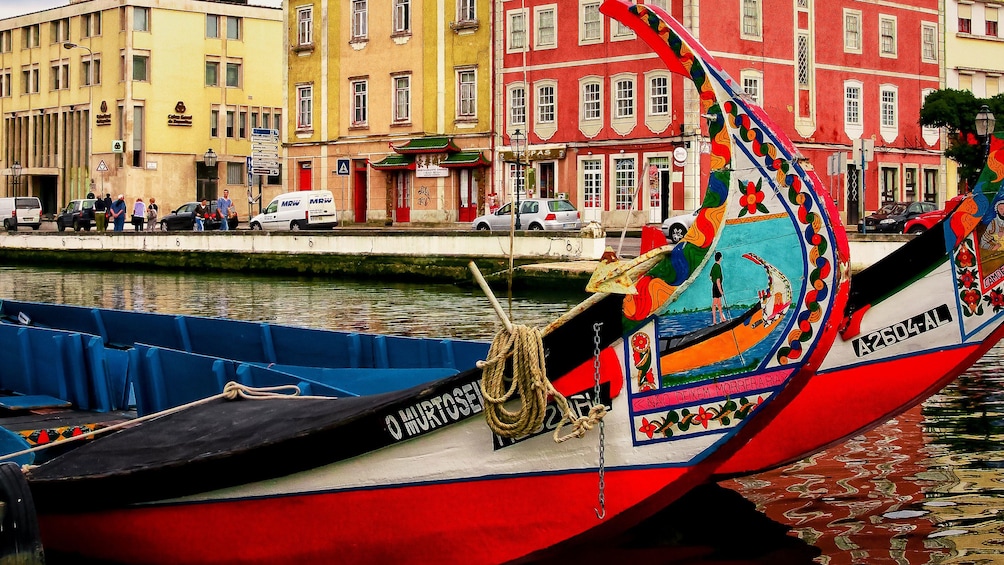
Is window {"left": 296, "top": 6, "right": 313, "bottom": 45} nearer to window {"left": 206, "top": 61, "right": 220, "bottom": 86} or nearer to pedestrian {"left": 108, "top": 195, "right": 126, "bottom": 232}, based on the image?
pedestrian {"left": 108, "top": 195, "right": 126, "bottom": 232}

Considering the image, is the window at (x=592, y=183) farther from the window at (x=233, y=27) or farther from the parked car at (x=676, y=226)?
the window at (x=233, y=27)

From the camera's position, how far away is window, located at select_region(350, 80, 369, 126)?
165ft

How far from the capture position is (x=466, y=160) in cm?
4634

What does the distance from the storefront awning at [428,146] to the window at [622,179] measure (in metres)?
6.65

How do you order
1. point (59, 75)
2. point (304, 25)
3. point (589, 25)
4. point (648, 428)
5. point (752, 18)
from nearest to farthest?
1. point (648, 428)
2. point (752, 18)
3. point (589, 25)
4. point (304, 25)
5. point (59, 75)

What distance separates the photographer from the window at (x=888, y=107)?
4675 centimetres

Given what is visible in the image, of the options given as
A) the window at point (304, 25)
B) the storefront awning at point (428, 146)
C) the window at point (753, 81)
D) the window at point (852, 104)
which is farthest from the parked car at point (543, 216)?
the window at point (304, 25)

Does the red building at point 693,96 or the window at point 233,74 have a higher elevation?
the window at point 233,74

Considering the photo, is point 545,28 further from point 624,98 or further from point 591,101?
point 624,98

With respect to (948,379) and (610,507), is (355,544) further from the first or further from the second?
(948,379)

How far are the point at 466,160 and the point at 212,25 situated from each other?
26.1 m

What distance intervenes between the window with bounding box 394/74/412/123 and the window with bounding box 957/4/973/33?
21378 mm

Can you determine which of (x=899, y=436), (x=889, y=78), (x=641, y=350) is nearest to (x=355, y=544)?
(x=641, y=350)

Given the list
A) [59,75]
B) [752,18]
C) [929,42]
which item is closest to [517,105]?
[752,18]
